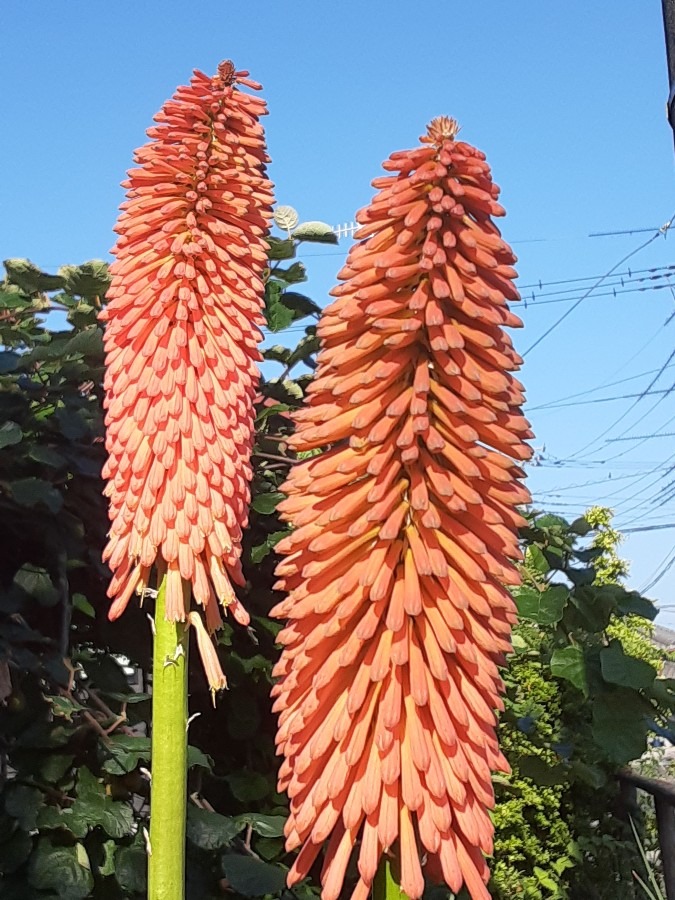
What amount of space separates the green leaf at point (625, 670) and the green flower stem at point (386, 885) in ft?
6.15

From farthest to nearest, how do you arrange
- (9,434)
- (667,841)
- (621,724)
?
(667,841)
(621,724)
(9,434)

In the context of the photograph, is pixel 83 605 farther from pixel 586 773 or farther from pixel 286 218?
pixel 586 773

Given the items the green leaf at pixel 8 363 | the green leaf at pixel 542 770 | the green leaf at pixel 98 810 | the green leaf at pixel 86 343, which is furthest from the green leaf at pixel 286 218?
the green leaf at pixel 542 770

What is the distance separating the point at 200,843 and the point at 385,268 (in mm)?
1587

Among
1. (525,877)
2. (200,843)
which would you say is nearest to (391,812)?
(200,843)

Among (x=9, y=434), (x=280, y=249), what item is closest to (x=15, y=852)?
(x=9, y=434)

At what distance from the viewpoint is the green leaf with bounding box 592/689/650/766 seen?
10.4ft

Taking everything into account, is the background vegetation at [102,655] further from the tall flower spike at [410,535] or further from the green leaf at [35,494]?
the tall flower spike at [410,535]

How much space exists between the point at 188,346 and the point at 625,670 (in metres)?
1.87

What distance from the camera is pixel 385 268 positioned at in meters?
1.41

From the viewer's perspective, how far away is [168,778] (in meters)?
1.69

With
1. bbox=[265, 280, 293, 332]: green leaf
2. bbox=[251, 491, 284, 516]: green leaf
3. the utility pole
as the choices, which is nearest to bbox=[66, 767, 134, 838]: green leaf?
bbox=[251, 491, 284, 516]: green leaf

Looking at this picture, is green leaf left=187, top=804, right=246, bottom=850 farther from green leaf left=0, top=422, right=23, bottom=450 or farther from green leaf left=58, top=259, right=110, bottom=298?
green leaf left=58, top=259, right=110, bottom=298

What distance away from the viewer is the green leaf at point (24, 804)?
8.08ft
